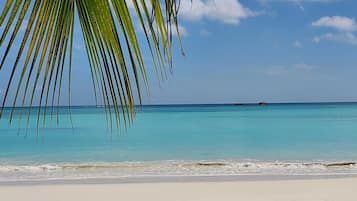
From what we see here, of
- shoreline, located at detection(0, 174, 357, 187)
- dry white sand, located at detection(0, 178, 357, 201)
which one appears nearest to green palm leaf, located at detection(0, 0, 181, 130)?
dry white sand, located at detection(0, 178, 357, 201)

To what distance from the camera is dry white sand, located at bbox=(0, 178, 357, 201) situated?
5.92 metres

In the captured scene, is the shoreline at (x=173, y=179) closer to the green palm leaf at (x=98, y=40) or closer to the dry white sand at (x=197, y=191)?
the dry white sand at (x=197, y=191)

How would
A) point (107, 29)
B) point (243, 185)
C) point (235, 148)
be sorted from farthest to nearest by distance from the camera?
1. point (235, 148)
2. point (243, 185)
3. point (107, 29)

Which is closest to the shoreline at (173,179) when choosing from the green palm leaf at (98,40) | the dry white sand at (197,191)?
the dry white sand at (197,191)

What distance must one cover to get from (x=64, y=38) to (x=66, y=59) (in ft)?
0.06

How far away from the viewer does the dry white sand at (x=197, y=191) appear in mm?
5922

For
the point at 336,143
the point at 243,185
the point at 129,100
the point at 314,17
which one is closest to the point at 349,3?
the point at 314,17

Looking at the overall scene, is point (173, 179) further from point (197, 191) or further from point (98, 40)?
point (98, 40)

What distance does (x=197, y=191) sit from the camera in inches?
246

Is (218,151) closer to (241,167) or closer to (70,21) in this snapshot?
(241,167)

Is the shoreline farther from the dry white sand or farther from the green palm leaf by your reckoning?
the green palm leaf

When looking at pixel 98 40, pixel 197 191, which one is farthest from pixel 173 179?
pixel 98 40

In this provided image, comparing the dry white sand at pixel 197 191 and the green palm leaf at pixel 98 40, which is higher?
the green palm leaf at pixel 98 40

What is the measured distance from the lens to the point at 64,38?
1.51ft
